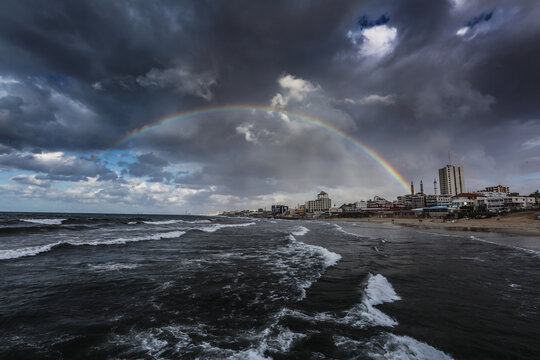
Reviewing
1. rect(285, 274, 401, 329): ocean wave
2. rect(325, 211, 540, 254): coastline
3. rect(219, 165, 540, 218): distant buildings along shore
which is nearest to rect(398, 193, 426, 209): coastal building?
rect(219, 165, 540, 218): distant buildings along shore

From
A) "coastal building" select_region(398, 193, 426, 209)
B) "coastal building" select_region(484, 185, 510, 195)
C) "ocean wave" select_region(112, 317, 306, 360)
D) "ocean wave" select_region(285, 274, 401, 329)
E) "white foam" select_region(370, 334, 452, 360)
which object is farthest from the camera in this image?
"coastal building" select_region(484, 185, 510, 195)

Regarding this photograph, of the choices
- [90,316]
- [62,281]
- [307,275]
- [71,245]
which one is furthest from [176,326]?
[71,245]

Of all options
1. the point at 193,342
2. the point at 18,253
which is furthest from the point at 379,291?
the point at 18,253

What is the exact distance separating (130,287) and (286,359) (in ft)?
25.4

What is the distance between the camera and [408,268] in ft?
42.3

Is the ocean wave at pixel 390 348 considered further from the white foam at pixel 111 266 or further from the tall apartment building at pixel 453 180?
the tall apartment building at pixel 453 180

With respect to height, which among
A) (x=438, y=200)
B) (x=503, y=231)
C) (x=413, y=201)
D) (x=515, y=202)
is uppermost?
(x=438, y=200)

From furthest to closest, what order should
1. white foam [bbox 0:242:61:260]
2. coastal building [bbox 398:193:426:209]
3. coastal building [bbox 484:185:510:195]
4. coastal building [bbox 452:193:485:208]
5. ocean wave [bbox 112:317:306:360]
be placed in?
coastal building [bbox 484:185:510:195] → coastal building [bbox 398:193:426:209] → coastal building [bbox 452:193:485:208] → white foam [bbox 0:242:61:260] → ocean wave [bbox 112:317:306:360]

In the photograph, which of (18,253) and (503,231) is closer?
(18,253)

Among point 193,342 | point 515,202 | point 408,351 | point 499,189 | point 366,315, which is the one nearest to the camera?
point 408,351

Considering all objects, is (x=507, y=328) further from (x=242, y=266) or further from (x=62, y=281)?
(x=62, y=281)

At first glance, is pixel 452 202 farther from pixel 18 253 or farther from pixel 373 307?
pixel 18 253

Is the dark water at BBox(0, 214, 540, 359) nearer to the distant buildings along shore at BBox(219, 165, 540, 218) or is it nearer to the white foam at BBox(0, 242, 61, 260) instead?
the white foam at BBox(0, 242, 61, 260)

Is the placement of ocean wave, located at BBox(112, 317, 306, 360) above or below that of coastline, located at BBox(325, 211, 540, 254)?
above
